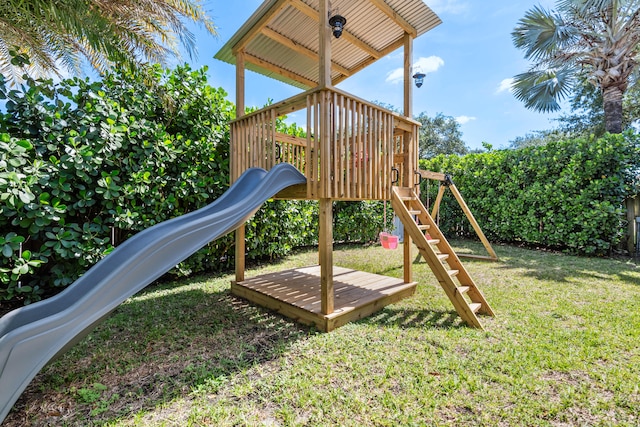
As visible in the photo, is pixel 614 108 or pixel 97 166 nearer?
pixel 97 166

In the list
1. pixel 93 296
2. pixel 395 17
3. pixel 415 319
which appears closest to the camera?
pixel 93 296

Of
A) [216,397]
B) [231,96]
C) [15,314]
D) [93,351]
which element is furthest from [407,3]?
[93,351]

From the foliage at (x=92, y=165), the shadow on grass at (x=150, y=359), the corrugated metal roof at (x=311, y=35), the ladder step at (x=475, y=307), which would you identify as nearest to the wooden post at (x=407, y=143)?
the corrugated metal roof at (x=311, y=35)

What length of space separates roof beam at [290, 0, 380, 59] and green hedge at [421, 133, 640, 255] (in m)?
5.32

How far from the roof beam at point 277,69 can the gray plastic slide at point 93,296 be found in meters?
2.94

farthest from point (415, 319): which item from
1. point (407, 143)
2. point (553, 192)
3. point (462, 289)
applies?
point (553, 192)

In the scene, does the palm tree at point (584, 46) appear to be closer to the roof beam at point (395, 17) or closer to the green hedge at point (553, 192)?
the green hedge at point (553, 192)

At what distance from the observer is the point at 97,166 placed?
11.5 feet

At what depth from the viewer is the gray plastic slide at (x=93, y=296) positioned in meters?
A: 1.54

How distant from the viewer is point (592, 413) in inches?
68.1

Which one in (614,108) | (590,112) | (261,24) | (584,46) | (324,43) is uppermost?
(590,112)

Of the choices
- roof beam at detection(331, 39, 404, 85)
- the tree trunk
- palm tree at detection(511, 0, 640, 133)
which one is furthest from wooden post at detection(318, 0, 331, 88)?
the tree trunk

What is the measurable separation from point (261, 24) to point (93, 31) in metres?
2.31

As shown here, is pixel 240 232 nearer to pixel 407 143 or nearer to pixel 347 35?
pixel 407 143
